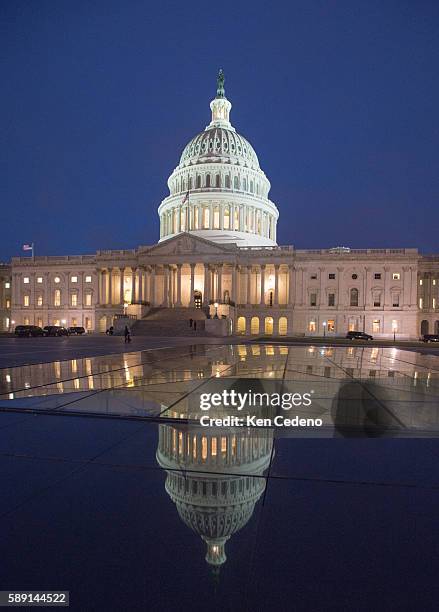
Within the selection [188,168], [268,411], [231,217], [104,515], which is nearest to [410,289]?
[231,217]

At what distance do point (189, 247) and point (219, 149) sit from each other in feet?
125

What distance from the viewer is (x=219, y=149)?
346ft

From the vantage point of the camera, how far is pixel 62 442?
623 centimetres

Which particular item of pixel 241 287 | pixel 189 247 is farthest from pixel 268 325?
pixel 189 247

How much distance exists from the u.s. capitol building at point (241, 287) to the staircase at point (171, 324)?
59 cm

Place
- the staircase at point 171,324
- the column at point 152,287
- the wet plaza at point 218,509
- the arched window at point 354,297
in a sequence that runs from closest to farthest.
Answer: the wet plaza at point 218,509
the staircase at point 171,324
the arched window at point 354,297
the column at point 152,287

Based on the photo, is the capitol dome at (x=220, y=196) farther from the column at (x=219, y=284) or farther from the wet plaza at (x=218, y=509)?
the wet plaza at (x=218, y=509)

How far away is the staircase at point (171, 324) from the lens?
5900cm

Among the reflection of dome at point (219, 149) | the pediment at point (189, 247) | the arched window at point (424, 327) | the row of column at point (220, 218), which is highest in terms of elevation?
the reflection of dome at point (219, 149)

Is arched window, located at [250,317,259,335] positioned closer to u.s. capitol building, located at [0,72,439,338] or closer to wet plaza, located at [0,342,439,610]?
u.s. capitol building, located at [0,72,439,338]

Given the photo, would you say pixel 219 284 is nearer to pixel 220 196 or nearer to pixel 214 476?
pixel 220 196

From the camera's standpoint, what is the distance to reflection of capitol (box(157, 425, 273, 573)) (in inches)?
153

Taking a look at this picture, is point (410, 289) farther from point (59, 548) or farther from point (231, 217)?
point (59, 548)

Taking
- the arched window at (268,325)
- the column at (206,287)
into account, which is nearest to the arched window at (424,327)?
the arched window at (268,325)
